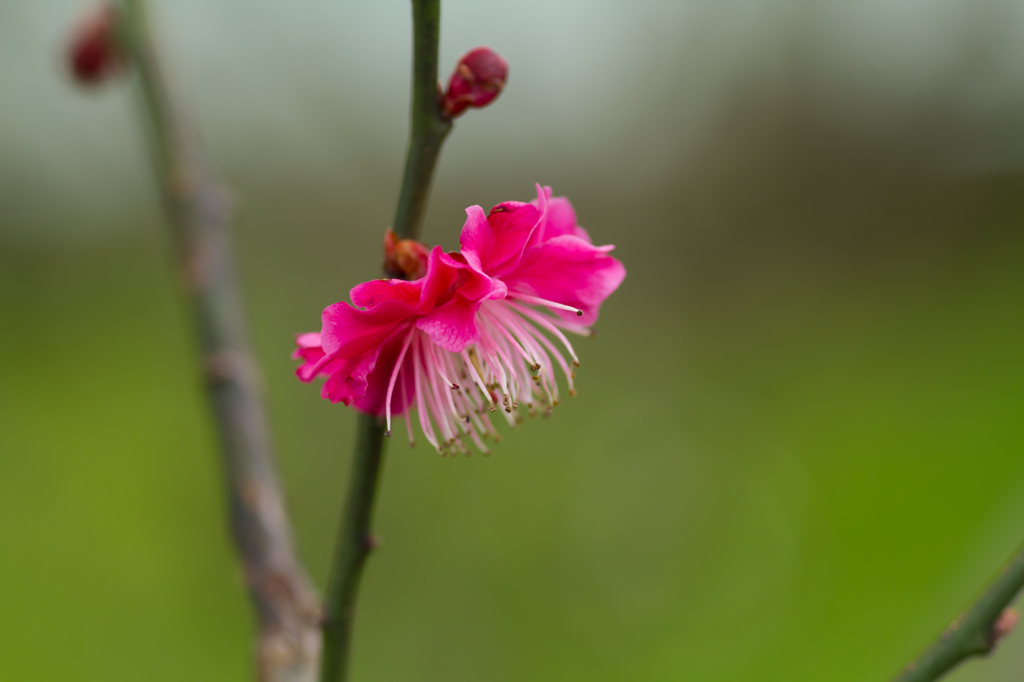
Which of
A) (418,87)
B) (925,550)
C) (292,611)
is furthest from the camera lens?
(925,550)

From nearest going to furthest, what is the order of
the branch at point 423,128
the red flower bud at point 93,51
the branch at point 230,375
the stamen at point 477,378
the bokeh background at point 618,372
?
the branch at point 423,128 → the stamen at point 477,378 → the branch at point 230,375 → the red flower bud at point 93,51 → the bokeh background at point 618,372

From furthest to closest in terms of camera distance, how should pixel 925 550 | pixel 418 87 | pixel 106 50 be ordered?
1. pixel 925 550
2. pixel 106 50
3. pixel 418 87

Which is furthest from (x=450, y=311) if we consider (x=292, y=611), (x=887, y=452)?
(x=887, y=452)

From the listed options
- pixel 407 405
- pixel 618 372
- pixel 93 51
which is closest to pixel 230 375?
pixel 407 405

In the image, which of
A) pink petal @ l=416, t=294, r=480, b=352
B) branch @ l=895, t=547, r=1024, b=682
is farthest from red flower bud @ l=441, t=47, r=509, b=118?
branch @ l=895, t=547, r=1024, b=682

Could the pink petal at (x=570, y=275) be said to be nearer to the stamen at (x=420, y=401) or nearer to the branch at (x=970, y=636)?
the stamen at (x=420, y=401)

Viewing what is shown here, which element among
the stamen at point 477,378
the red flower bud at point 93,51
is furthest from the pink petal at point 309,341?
the red flower bud at point 93,51

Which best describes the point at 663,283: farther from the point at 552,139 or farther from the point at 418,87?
the point at 418,87
